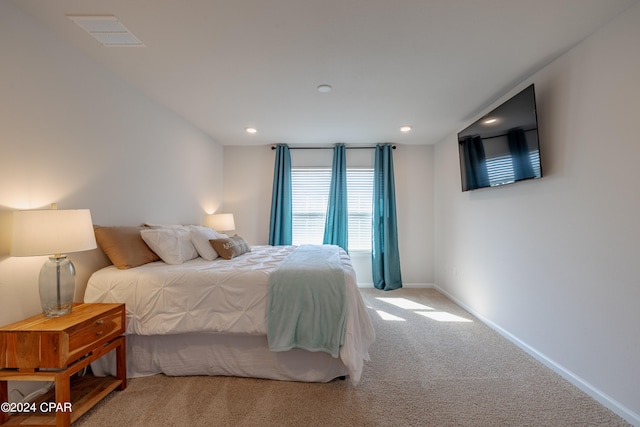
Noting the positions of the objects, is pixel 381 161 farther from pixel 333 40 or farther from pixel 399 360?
pixel 399 360

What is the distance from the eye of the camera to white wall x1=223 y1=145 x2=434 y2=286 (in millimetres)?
4414

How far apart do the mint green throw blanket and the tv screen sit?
1.85 m

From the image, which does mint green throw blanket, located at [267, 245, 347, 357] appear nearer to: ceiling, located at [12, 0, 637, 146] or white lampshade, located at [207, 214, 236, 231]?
ceiling, located at [12, 0, 637, 146]

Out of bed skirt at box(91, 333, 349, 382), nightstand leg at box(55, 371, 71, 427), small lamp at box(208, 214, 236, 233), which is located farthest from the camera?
small lamp at box(208, 214, 236, 233)

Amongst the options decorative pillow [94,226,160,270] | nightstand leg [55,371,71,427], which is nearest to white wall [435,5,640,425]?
nightstand leg [55,371,71,427]

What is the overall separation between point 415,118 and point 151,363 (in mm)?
3651

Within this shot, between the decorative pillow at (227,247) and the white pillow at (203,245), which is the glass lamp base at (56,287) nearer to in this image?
the white pillow at (203,245)

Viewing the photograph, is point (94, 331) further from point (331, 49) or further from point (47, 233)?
point (331, 49)

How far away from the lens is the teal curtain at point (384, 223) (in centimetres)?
425

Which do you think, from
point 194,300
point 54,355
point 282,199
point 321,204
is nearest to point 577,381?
point 194,300

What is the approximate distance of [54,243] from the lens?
1445mm

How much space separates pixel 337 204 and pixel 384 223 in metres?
0.84

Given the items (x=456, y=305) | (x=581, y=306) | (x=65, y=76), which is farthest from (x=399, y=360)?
(x=65, y=76)

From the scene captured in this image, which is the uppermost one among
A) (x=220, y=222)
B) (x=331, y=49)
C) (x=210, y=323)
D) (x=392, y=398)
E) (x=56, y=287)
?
(x=331, y=49)
